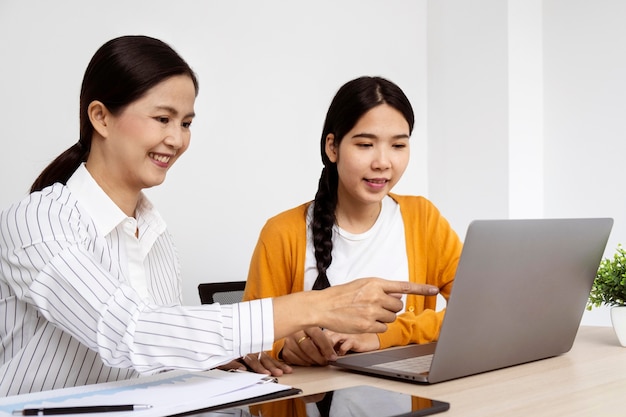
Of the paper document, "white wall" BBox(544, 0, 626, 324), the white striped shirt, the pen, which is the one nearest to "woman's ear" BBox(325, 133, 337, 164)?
the white striped shirt

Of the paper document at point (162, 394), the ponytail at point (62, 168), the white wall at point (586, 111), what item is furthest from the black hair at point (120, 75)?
the white wall at point (586, 111)

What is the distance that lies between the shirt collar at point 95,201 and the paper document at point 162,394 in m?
0.34

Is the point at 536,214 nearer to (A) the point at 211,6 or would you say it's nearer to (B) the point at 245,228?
(B) the point at 245,228

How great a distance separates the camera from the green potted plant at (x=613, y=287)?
1.58 meters

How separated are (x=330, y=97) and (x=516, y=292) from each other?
2.29 meters

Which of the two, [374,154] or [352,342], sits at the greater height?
[374,154]

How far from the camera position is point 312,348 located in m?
1.37

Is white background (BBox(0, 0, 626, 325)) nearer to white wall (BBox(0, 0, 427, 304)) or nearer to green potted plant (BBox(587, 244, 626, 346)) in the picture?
white wall (BBox(0, 0, 427, 304))

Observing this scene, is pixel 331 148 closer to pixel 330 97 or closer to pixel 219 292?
pixel 219 292

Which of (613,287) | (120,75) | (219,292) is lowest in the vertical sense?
(219,292)

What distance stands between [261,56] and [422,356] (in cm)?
206

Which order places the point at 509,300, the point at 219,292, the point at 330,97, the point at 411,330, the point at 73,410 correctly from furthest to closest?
the point at 330,97 → the point at 219,292 → the point at 411,330 → the point at 509,300 → the point at 73,410

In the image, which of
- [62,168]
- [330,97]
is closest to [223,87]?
[330,97]

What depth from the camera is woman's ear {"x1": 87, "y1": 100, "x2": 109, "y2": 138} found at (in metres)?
1.39
